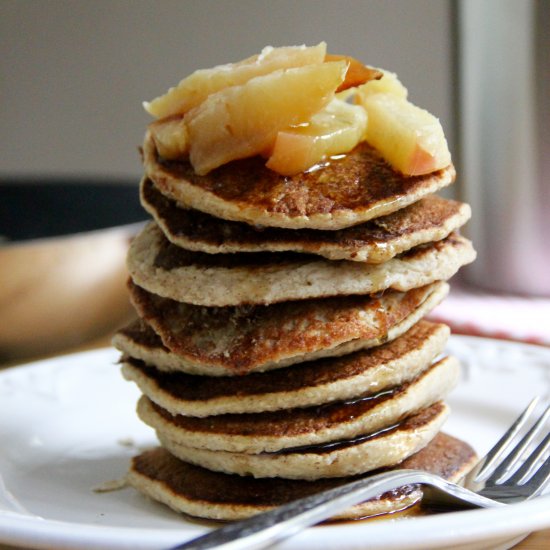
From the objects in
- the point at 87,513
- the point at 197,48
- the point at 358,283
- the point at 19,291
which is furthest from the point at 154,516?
the point at 197,48

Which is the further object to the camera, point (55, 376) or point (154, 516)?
point (55, 376)

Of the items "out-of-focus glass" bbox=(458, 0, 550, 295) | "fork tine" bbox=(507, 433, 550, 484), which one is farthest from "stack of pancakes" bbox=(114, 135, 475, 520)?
"out-of-focus glass" bbox=(458, 0, 550, 295)

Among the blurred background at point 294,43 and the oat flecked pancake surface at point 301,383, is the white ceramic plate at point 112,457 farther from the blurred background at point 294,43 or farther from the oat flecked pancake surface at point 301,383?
the blurred background at point 294,43

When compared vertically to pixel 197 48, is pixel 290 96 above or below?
above

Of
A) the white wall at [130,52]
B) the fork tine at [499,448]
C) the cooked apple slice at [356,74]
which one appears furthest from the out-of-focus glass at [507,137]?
the white wall at [130,52]

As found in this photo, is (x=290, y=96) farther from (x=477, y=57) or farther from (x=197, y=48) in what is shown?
(x=197, y=48)

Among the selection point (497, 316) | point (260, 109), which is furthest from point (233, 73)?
point (497, 316)
